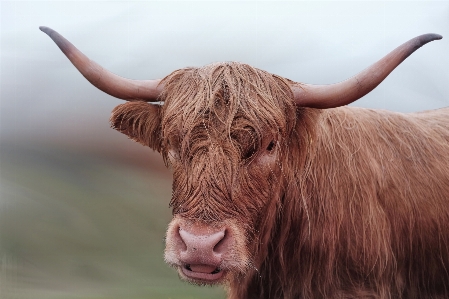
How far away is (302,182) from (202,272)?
109 cm

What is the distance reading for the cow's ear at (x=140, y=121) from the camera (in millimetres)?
3223

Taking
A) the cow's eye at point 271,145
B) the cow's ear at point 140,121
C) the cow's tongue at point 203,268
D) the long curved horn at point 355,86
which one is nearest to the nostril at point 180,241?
the cow's tongue at point 203,268

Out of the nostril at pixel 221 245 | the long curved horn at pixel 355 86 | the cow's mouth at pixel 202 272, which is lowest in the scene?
the cow's mouth at pixel 202 272

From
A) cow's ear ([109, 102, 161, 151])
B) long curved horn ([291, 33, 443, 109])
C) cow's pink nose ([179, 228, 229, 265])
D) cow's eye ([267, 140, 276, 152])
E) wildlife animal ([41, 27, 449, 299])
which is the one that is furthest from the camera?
cow's ear ([109, 102, 161, 151])

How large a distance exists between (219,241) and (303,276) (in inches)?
42.2

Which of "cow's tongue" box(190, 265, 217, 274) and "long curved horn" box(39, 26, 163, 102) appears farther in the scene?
"long curved horn" box(39, 26, 163, 102)

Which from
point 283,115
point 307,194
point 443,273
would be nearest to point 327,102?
point 283,115

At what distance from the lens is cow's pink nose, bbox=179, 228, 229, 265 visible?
7.64 ft

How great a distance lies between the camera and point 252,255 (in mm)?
2809

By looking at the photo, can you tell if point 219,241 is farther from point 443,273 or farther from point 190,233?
point 443,273

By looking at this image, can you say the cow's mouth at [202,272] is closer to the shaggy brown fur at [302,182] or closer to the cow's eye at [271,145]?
the shaggy brown fur at [302,182]

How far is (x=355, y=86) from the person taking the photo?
2.80m

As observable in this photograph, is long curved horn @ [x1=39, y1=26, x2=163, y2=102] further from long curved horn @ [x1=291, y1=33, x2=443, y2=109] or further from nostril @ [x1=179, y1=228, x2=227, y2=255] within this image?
nostril @ [x1=179, y1=228, x2=227, y2=255]

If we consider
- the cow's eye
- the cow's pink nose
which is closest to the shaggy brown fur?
the cow's eye
